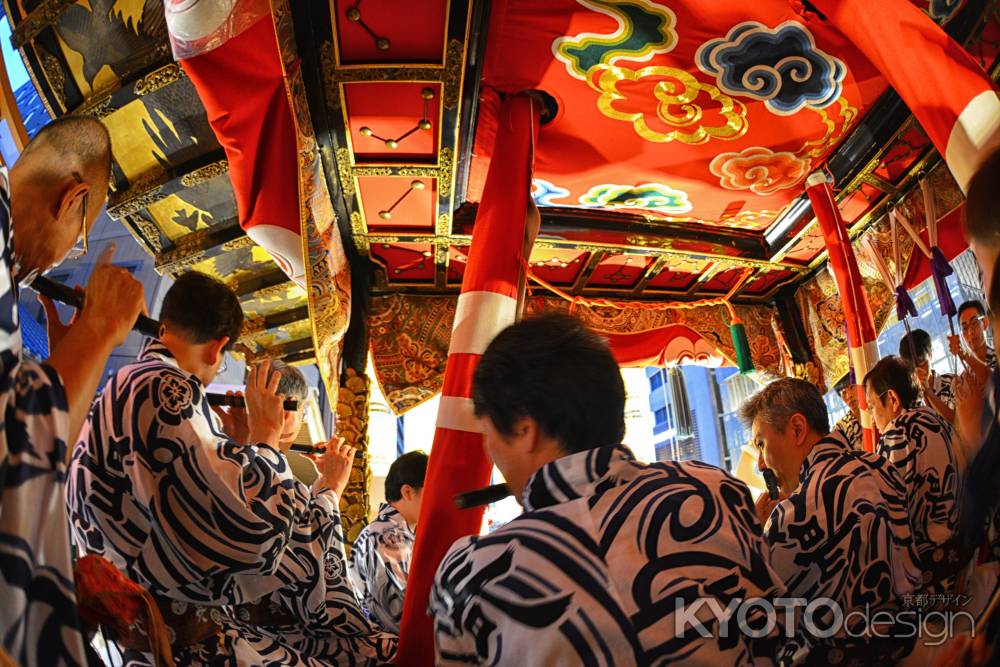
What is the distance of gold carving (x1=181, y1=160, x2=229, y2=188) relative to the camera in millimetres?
3658

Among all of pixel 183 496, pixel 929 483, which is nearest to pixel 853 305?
pixel 929 483

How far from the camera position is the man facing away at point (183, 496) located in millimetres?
1400

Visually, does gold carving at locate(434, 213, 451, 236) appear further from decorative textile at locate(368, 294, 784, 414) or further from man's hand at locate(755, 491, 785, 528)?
man's hand at locate(755, 491, 785, 528)

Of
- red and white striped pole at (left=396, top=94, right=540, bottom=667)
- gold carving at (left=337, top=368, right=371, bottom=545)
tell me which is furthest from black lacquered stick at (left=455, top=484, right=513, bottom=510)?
gold carving at (left=337, top=368, right=371, bottom=545)

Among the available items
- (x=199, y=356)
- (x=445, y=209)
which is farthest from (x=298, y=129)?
(x=199, y=356)

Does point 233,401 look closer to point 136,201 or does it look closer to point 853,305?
point 136,201

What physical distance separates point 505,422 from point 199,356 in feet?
3.10

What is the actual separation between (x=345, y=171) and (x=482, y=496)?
11.5 ft

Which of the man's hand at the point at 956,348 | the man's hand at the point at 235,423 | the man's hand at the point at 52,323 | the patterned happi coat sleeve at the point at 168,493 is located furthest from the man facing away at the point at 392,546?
the man's hand at the point at 956,348

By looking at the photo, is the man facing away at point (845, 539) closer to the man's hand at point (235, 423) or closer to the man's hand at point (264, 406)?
the man's hand at point (264, 406)

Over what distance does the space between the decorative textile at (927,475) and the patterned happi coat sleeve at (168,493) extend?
1.73 metres

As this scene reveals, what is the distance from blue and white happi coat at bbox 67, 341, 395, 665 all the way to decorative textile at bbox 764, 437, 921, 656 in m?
1.23

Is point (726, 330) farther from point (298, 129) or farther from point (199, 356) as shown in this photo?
point (199, 356)

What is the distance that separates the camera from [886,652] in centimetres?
153
